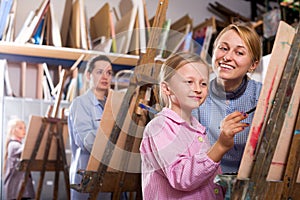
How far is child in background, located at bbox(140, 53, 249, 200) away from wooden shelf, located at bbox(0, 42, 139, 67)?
6.59 ft

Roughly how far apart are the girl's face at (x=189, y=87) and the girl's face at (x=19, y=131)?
8.25ft

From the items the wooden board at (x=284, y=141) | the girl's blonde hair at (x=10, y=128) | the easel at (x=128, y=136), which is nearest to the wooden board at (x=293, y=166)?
the wooden board at (x=284, y=141)

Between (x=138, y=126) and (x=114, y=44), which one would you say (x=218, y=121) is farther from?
(x=114, y=44)

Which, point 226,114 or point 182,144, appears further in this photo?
point 226,114

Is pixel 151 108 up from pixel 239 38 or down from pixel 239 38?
down

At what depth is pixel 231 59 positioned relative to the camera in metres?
1.26

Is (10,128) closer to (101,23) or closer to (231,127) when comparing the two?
(101,23)

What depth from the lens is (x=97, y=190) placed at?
1.88 meters

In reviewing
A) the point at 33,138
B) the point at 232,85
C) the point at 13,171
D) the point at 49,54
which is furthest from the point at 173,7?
the point at 232,85

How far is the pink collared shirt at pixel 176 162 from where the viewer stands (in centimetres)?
106

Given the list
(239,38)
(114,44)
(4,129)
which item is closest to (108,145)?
(239,38)

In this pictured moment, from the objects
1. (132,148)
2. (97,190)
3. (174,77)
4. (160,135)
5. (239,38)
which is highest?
(239,38)

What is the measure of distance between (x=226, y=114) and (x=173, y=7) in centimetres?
305

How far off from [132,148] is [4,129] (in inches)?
74.6
